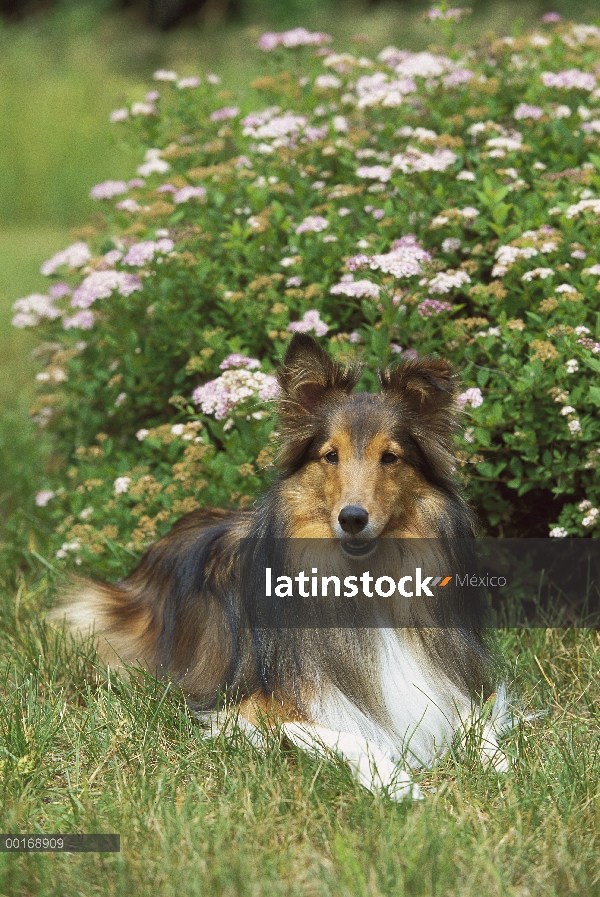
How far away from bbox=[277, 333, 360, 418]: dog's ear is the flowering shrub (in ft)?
2.48

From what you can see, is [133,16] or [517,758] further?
[133,16]

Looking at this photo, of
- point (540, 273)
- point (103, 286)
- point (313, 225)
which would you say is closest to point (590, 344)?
point (540, 273)

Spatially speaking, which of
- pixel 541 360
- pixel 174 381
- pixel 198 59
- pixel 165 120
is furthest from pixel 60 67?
pixel 541 360

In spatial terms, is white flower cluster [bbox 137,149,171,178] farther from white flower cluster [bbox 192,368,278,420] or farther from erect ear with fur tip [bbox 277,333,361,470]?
erect ear with fur tip [bbox 277,333,361,470]

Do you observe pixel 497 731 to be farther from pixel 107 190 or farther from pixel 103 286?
pixel 107 190

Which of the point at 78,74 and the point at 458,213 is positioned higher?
the point at 78,74

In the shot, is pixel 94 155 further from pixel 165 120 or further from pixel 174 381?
pixel 174 381

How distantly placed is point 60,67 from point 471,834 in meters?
16.0

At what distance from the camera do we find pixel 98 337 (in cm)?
573

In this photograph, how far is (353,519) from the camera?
334 cm

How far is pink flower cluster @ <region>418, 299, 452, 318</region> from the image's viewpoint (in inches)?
182
